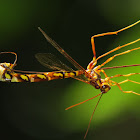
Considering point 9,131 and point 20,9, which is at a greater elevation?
point 20,9

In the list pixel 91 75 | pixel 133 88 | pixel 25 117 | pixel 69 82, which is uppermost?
pixel 25 117

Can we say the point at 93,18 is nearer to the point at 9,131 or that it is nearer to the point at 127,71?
the point at 127,71

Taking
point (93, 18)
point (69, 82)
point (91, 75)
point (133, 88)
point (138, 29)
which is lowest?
point (91, 75)

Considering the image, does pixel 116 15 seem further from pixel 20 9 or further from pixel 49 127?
pixel 49 127

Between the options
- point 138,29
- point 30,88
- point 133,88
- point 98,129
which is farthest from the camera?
point 30,88

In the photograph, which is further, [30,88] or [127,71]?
[30,88]

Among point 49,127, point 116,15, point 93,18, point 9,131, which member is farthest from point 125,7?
point 9,131

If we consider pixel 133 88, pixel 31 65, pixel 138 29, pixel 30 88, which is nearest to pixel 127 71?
pixel 133 88

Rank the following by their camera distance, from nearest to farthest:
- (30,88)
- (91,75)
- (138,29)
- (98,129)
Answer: (91,75)
(138,29)
(98,129)
(30,88)

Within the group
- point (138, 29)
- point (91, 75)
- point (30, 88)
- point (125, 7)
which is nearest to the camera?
point (91, 75)
